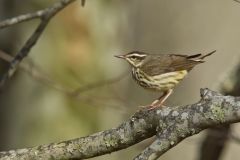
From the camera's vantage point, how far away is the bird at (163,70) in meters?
4.82

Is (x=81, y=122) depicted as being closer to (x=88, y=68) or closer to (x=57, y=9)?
(x=88, y=68)

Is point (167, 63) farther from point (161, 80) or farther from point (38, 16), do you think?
point (38, 16)

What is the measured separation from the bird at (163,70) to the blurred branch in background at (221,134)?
2.47 feet

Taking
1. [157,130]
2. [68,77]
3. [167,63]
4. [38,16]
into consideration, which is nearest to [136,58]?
[167,63]

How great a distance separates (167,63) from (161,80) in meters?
0.17

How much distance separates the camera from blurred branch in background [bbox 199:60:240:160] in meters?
5.68

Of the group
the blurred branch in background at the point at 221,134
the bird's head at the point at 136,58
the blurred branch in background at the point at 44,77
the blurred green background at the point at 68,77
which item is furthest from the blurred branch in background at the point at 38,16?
the blurred branch in background at the point at 221,134

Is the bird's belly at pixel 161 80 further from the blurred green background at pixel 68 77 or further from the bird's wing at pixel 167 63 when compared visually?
the blurred green background at pixel 68 77

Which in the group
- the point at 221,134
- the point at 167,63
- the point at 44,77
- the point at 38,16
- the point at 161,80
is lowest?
the point at 221,134

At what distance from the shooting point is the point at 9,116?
21.5 feet

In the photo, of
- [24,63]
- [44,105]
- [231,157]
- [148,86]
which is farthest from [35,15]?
[231,157]

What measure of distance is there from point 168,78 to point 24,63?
179 cm

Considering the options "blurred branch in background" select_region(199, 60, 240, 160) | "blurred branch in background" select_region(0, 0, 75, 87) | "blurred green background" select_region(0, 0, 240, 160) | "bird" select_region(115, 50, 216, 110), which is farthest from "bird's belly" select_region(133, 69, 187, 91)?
"blurred green background" select_region(0, 0, 240, 160)

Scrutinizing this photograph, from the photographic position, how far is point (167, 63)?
4.98 metres
